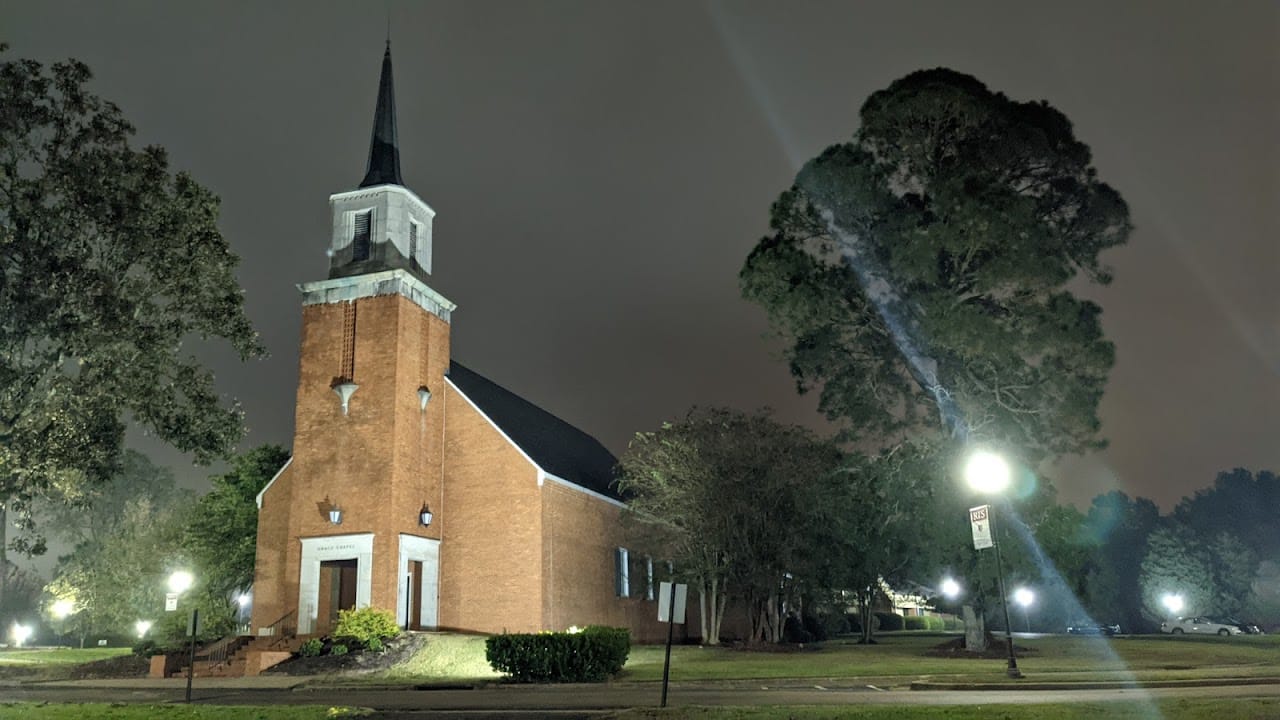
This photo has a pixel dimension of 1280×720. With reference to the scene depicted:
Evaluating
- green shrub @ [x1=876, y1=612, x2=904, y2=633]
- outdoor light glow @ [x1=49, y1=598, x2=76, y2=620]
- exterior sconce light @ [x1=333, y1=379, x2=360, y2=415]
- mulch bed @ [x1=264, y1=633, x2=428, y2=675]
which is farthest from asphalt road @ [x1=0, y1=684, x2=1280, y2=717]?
green shrub @ [x1=876, y1=612, x2=904, y2=633]

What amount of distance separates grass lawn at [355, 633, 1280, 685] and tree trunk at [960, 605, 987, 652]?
4.68 ft

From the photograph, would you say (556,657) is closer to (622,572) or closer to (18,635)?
(622,572)

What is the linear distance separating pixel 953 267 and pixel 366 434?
2004 centimetres

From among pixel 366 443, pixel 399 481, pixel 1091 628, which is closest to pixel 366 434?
pixel 366 443

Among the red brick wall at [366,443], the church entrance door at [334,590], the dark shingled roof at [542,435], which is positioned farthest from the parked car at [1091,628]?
the red brick wall at [366,443]

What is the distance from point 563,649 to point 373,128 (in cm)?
2272

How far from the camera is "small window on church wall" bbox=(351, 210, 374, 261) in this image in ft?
111

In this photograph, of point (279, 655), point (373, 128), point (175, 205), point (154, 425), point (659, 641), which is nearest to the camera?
point (175, 205)

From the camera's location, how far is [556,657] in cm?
2139

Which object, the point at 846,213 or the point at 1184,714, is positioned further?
the point at 846,213

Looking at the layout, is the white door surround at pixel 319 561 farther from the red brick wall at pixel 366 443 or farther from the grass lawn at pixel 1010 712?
the grass lawn at pixel 1010 712

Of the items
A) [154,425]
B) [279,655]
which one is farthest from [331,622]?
[154,425]

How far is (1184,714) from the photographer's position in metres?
11.7

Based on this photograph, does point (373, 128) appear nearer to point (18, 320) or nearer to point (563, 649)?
point (18, 320)
